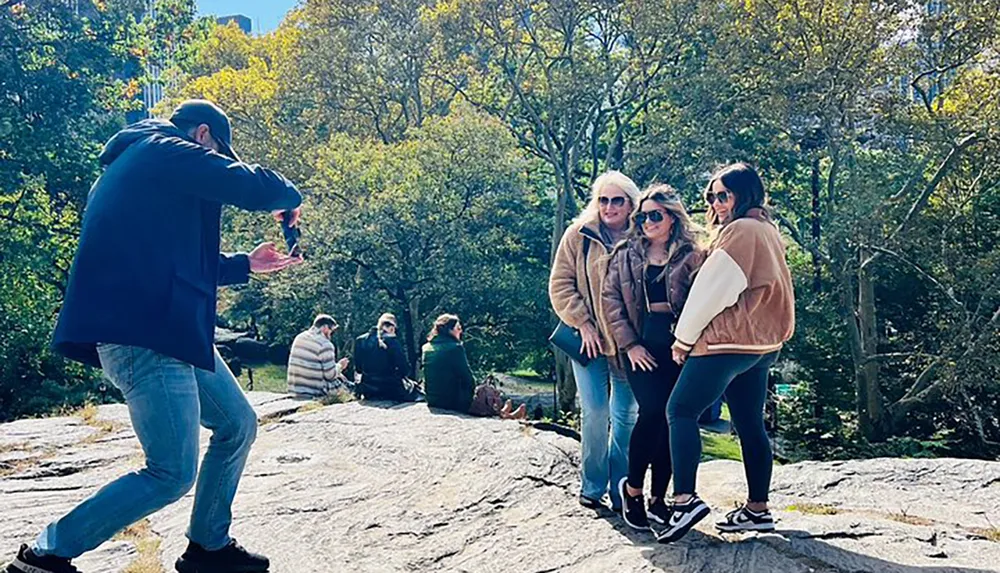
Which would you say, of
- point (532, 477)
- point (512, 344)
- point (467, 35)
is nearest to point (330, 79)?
point (467, 35)

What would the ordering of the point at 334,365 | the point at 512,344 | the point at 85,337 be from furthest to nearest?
the point at 512,344, the point at 334,365, the point at 85,337

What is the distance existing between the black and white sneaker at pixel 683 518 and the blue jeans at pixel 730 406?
0.06 m

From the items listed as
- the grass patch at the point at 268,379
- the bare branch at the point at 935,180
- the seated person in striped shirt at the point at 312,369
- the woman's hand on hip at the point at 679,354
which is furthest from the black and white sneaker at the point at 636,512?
the grass patch at the point at 268,379

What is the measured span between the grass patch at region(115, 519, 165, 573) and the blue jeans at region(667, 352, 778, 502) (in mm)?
2014

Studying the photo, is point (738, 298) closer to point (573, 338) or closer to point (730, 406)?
point (730, 406)

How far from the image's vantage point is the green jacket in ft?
24.0

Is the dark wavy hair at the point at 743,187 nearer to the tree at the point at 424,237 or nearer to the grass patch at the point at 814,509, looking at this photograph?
the grass patch at the point at 814,509

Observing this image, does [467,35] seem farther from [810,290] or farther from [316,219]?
[810,290]

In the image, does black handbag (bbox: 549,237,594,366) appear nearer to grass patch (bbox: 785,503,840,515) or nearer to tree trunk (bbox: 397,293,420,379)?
grass patch (bbox: 785,503,840,515)

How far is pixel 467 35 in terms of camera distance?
763 inches

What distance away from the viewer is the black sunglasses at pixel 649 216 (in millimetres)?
3766

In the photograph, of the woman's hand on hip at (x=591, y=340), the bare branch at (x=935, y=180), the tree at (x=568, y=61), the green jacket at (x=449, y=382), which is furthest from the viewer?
the tree at (x=568, y=61)

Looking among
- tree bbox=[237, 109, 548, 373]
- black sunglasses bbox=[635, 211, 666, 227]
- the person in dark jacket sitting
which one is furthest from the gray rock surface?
tree bbox=[237, 109, 548, 373]

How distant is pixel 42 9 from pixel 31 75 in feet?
3.82
